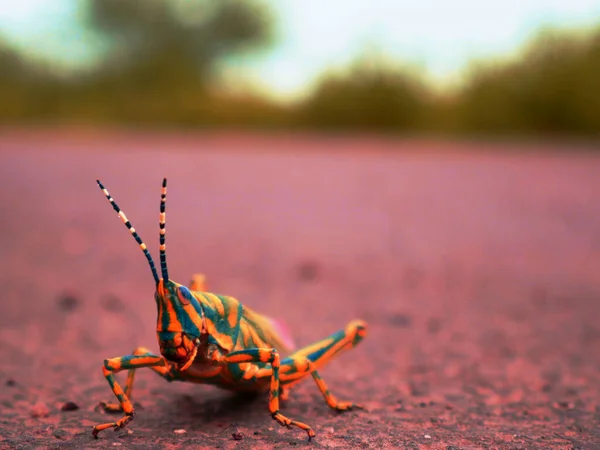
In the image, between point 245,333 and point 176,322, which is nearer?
point 176,322

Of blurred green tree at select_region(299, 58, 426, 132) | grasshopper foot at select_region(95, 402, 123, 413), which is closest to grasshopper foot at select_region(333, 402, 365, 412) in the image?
grasshopper foot at select_region(95, 402, 123, 413)

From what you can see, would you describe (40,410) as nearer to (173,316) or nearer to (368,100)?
(173,316)

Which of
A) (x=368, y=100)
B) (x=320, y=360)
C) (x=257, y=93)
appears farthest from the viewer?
(x=257, y=93)

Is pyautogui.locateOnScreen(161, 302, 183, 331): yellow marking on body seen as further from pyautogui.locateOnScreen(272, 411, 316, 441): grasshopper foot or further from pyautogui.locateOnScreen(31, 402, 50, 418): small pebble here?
pyautogui.locateOnScreen(31, 402, 50, 418): small pebble

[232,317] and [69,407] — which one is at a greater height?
[232,317]

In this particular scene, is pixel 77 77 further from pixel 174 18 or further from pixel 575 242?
pixel 575 242

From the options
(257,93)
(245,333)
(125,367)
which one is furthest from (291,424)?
(257,93)

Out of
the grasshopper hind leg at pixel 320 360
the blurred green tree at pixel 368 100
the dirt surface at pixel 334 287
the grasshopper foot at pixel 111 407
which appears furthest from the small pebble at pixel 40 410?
the blurred green tree at pixel 368 100
